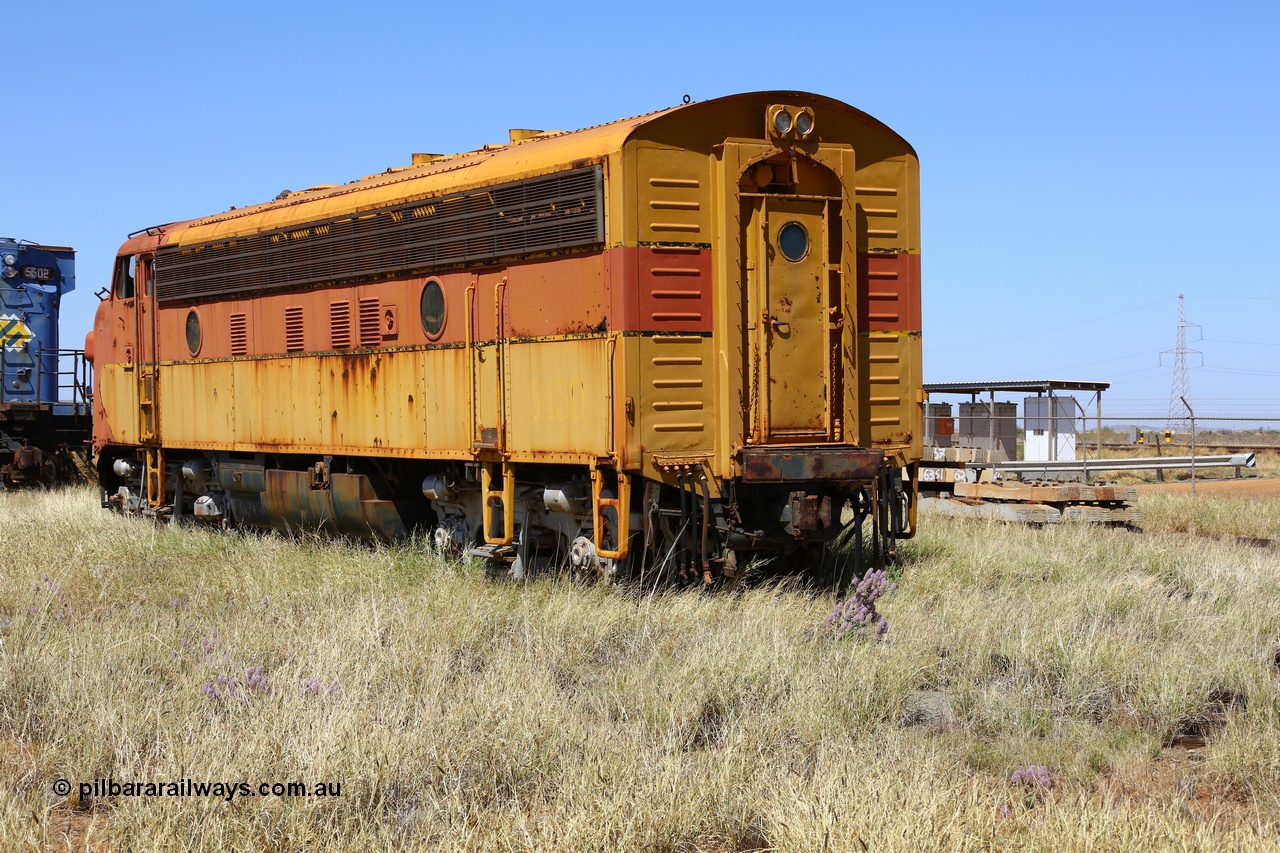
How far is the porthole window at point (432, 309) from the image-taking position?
11500mm

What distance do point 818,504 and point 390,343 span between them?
4.46 meters

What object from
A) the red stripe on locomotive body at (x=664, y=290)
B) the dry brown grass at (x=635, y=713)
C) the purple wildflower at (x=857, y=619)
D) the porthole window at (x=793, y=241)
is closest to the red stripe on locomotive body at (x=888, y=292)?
the porthole window at (x=793, y=241)

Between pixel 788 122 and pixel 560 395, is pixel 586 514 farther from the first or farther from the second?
pixel 788 122

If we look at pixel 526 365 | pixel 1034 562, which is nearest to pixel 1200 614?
pixel 1034 562

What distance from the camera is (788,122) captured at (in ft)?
32.6

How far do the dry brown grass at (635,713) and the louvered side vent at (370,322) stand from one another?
7.73 feet

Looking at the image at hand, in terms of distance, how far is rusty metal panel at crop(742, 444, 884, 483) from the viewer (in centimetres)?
959

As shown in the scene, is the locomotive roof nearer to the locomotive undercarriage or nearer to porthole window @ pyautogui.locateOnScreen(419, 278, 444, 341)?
porthole window @ pyautogui.locateOnScreen(419, 278, 444, 341)

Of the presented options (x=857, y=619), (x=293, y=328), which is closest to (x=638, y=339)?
(x=857, y=619)

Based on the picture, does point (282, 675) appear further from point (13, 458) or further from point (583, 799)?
point (13, 458)

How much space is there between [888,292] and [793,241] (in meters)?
1.07

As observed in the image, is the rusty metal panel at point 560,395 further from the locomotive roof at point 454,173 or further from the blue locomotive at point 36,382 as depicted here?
the blue locomotive at point 36,382

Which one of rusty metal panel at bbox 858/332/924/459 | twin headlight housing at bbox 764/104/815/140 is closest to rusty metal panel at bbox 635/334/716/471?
rusty metal panel at bbox 858/332/924/459

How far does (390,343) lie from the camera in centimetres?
1214
